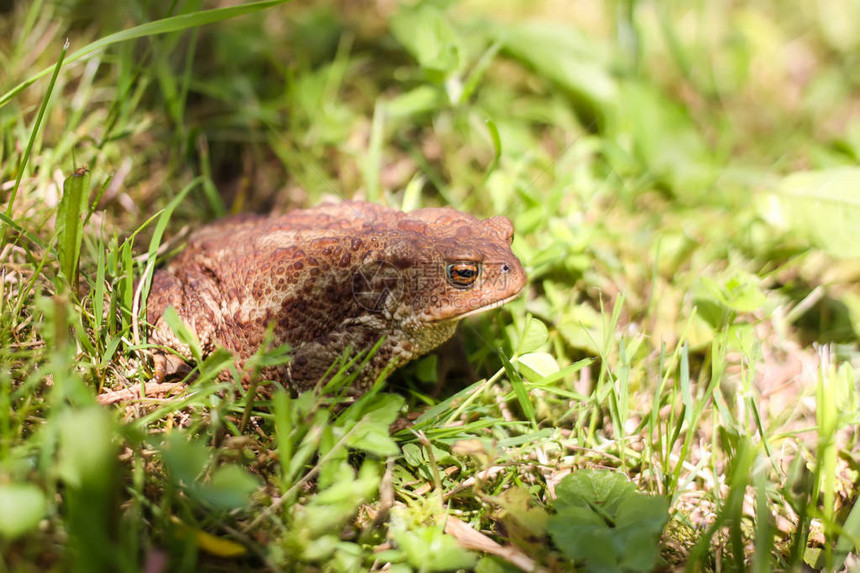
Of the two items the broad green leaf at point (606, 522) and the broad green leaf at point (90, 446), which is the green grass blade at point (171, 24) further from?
the broad green leaf at point (606, 522)

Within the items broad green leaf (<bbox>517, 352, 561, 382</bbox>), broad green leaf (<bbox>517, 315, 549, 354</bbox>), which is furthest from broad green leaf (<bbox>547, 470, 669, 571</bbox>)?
broad green leaf (<bbox>517, 315, 549, 354</bbox>)

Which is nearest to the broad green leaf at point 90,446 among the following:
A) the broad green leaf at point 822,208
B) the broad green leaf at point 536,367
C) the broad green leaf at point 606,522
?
the broad green leaf at point 606,522

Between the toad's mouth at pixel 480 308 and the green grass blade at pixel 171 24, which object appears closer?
the green grass blade at pixel 171 24

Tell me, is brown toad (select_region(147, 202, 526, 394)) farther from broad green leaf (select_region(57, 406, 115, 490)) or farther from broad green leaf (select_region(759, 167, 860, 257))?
broad green leaf (select_region(759, 167, 860, 257))

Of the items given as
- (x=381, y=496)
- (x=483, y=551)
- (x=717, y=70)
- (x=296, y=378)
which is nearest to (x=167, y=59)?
(x=296, y=378)

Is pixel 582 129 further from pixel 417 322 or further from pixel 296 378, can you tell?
pixel 296 378
